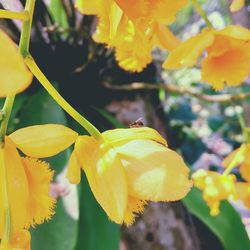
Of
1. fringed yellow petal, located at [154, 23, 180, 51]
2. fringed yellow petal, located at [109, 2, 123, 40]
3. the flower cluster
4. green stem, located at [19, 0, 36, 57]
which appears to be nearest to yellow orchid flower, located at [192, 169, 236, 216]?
the flower cluster

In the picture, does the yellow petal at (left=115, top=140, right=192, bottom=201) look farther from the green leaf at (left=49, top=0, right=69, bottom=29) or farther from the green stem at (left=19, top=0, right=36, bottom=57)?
the green leaf at (left=49, top=0, right=69, bottom=29)

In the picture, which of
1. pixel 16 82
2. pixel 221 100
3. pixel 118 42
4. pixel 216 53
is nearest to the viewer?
pixel 16 82

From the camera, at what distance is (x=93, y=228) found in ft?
3.12

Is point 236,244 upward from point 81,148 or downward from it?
downward

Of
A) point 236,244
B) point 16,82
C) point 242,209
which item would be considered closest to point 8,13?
point 16,82

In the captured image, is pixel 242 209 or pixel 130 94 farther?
pixel 242 209

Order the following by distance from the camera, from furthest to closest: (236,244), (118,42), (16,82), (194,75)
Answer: (194,75)
(236,244)
(118,42)
(16,82)

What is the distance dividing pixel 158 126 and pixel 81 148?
0.74m

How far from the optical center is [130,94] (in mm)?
1243

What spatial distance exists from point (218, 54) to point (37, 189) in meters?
0.39

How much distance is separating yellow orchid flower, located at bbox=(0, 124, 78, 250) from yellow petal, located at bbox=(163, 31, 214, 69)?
257 mm

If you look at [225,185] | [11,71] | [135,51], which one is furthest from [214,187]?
[11,71]

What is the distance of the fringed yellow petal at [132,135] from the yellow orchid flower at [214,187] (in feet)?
1.44

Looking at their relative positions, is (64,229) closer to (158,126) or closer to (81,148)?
(81,148)
